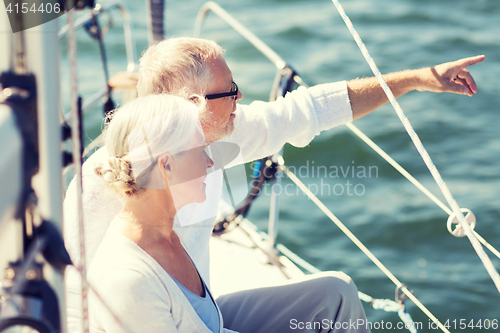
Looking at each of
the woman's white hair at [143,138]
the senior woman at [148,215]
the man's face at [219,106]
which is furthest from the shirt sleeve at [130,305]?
the man's face at [219,106]

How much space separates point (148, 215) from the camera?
101 centimetres

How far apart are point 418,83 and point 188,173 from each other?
75 centimetres

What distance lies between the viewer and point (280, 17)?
15.8ft

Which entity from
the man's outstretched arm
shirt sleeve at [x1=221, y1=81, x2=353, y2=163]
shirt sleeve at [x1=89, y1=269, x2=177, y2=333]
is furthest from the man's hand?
shirt sleeve at [x1=89, y1=269, x2=177, y2=333]

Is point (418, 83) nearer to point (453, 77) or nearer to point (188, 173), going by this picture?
point (453, 77)

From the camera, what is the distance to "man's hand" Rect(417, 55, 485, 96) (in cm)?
134

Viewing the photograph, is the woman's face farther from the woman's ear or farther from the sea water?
the sea water

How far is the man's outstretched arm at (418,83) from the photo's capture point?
4.43 ft

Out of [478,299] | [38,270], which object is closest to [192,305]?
[38,270]

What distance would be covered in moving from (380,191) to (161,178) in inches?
89.2

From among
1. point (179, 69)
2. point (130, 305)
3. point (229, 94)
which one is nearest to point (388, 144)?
point (229, 94)

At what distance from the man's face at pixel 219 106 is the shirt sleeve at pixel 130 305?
0.48m

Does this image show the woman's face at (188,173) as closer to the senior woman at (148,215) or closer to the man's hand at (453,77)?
the senior woman at (148,215)

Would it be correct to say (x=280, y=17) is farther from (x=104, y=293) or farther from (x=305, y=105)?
(x=104, y=293)
